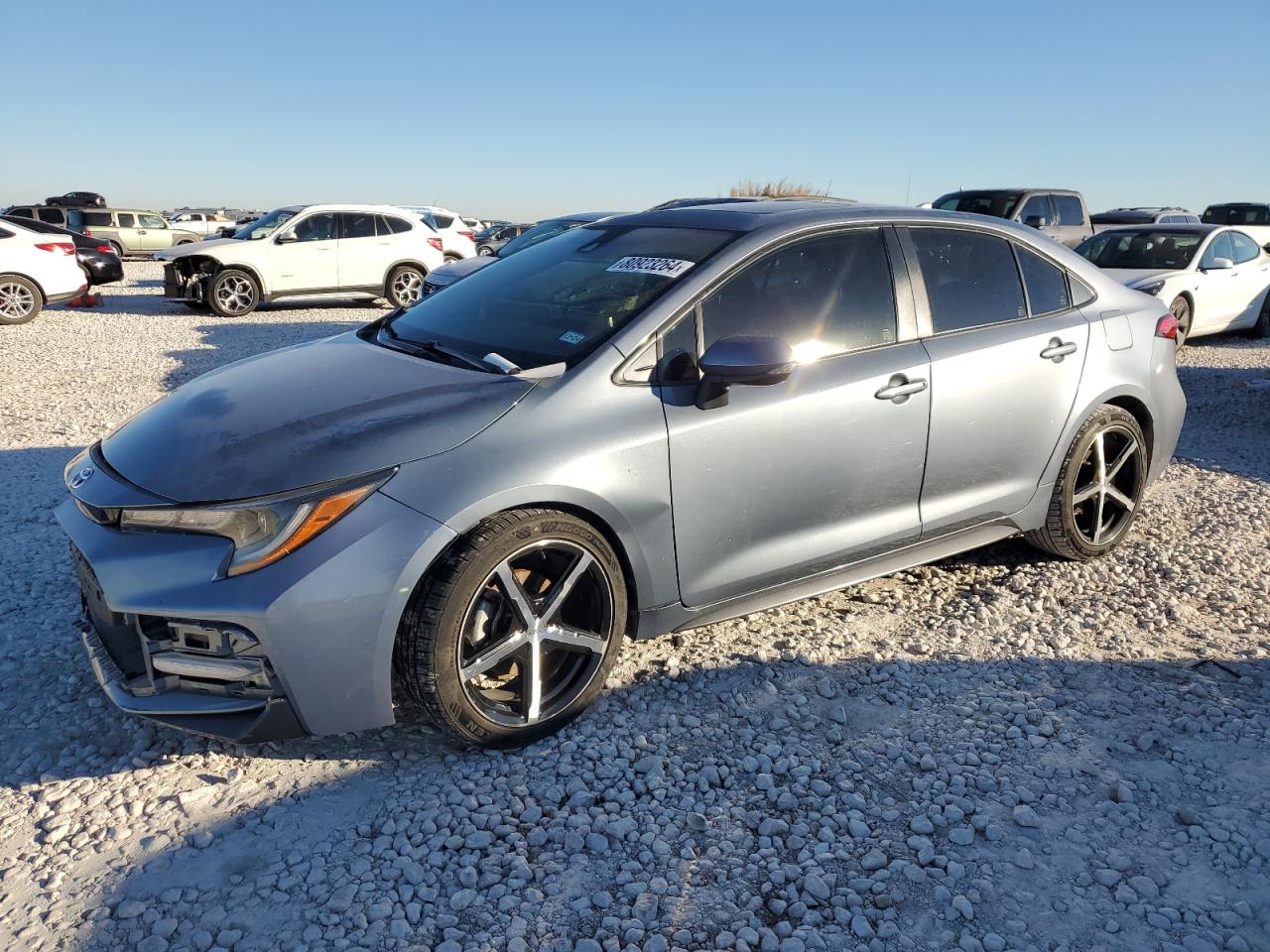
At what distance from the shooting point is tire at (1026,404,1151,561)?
14.0 ft

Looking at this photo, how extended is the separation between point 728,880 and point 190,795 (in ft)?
5.17

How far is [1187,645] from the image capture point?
3.87 m

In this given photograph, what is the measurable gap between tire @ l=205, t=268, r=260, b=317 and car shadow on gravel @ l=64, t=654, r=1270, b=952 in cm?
1214

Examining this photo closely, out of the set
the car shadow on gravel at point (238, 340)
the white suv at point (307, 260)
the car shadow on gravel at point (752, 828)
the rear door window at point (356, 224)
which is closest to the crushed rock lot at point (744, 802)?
the car shadow on gravel at point (752, 828)

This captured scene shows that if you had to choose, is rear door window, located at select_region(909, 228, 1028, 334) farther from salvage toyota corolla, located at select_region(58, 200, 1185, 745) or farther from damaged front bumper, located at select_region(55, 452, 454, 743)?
damaged front bumper, located at select_region(55, 452, 454, 743)

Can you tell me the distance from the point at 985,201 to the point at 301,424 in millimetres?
13504

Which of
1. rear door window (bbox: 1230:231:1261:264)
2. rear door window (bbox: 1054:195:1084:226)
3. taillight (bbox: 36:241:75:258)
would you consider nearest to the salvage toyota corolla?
rear door window (bbox: 1230:231:1261:264)

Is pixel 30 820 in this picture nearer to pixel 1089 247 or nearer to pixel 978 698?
pixel 978 698

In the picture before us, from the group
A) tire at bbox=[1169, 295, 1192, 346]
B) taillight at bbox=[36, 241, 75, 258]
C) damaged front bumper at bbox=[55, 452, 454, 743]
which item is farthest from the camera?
taillight at bbox=[36, 241, 75, 258]

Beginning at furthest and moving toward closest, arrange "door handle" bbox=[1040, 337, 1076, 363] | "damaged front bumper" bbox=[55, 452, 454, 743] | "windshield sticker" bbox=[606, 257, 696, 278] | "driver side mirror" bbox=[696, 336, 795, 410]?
"door handle" bbox=[1040, 337, 1076, 363], "windshield sticker" bbox=[606, 257, 696, 278], "driver side mirror" bbox=[696, 336, 795, 410], "damaged front bumper" bbox=[55, 452, 454, 743]

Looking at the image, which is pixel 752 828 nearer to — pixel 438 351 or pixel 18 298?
pixel 438 351

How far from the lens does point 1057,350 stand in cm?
411

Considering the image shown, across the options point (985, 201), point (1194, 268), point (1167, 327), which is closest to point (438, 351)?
point (1167, 327)

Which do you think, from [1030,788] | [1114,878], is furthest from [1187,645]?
[1114,878]
